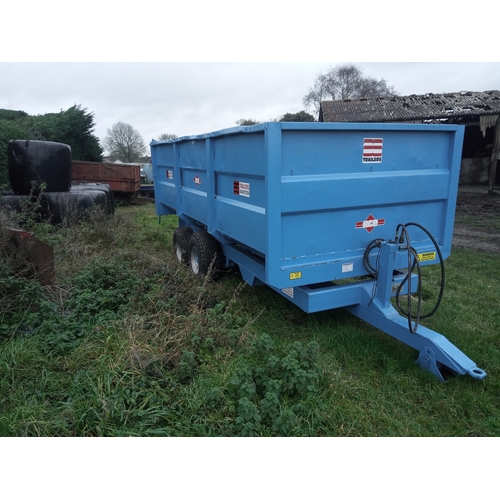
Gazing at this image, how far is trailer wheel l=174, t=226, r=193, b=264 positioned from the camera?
19.8 ft

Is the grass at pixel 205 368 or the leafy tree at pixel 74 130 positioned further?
the leafy tree at pixel 74 130

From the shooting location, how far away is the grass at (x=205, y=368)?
2.52m

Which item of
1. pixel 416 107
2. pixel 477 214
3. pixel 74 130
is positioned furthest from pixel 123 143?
pixel 477 214

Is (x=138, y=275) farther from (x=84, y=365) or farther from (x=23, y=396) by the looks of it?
(x=23, y=396)

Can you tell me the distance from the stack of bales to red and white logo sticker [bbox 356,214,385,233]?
565cm

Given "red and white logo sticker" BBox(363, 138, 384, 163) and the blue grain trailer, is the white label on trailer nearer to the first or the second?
the blue grain trailer

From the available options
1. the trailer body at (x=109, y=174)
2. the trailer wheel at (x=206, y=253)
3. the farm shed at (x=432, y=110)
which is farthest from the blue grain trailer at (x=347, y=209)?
the farm shed at (x=432, y=110)

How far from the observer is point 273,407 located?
2.50 m

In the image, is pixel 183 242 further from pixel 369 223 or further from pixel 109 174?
pixel 109 174

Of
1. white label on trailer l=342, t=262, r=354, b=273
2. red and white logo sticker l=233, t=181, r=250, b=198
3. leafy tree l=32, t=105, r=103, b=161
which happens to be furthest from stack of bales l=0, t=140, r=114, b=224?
leafy tree l=32, t=105, r=103, b=161

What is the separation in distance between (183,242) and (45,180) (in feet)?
12.2

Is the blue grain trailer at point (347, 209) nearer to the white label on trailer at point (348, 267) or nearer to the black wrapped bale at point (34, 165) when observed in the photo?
the white label on trailer at point (348, 267)

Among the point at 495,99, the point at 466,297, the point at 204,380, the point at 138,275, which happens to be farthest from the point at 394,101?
the point at 204,380

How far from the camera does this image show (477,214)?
1130 cm
